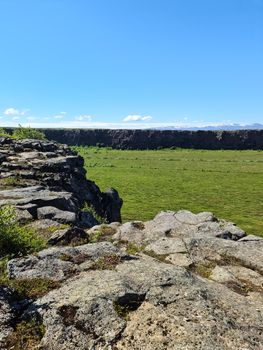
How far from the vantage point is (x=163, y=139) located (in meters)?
99.5

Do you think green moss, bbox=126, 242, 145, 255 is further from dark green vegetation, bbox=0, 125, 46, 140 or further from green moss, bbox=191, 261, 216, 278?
dark green vegetation, bbox=0, 125, 46, 140

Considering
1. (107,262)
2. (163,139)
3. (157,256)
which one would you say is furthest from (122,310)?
(163,139)

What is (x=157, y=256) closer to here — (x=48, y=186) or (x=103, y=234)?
(x=103, y=234)

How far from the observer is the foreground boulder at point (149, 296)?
5.38 meters

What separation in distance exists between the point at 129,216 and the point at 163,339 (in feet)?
61.8

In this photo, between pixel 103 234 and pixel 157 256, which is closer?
pixel 157 256

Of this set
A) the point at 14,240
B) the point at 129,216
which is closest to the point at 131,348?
the point at 14,240

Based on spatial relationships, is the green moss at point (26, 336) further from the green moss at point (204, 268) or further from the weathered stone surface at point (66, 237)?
the weathered stone surface at point (66, 237)

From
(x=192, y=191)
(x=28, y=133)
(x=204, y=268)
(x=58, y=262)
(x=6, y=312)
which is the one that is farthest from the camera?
(x=28, y=133)

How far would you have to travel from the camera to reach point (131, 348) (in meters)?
5.18

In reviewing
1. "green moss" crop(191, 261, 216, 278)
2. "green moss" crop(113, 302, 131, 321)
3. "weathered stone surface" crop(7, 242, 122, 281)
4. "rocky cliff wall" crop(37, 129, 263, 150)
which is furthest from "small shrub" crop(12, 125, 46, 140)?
"rocky cliff wall" crop(37, 129, 263, 150)

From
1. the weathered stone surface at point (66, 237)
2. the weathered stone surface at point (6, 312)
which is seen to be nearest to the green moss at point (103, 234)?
the weathered stone surface at point (66, 237)

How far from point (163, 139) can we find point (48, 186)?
8325 centimetres

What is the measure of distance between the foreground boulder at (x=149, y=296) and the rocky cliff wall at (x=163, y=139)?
8606 cm
